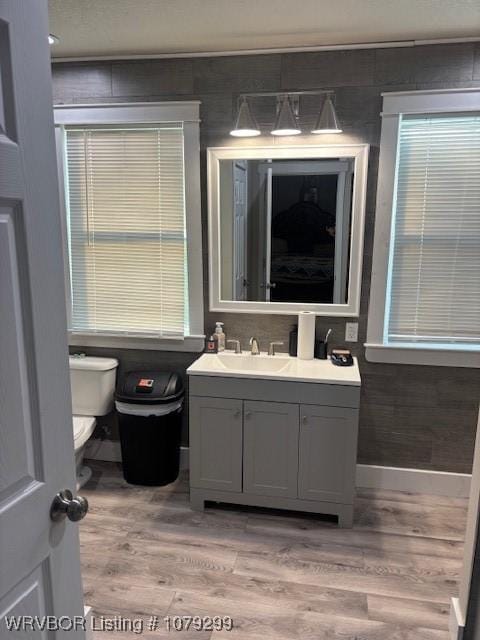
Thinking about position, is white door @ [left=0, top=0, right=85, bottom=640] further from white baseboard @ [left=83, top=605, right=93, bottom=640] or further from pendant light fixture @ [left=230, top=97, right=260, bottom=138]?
pendant light fixture @ [left=230, top=97, right=260, bottom=138]

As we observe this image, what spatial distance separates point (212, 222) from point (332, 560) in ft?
6.47

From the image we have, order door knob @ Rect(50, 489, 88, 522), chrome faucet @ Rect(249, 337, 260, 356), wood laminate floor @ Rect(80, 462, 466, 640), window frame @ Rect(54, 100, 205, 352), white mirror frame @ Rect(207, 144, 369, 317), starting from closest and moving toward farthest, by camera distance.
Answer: door knob @ Rect(50, 489, 88, 522), wood laminate floor @ Rect(80, 462, 466, 640), white mirror frame @ Rect(207, 144, 369, 317), window frame @ Rect(54, 100, 205, 352), chrome faucet @ Rect(249, 337, 260, 356)

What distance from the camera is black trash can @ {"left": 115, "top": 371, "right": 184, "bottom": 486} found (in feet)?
9.52

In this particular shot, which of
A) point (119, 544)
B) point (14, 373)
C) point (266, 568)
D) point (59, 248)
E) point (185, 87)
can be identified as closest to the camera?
point (14, 373)

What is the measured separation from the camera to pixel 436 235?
9.02ft

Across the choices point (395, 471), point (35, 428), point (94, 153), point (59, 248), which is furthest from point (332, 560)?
point (94, 153)

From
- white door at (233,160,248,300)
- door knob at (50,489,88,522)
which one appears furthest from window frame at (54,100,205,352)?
door knob at (50,489,88,522)

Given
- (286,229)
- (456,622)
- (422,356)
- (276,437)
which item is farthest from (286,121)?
(456,622)

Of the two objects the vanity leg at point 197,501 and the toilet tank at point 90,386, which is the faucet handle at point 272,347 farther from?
the toilet tank at point 90,386

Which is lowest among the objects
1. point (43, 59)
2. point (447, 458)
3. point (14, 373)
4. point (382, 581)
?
point (382, 581)

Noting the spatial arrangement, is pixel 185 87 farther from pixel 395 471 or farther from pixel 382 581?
pixel 382 581

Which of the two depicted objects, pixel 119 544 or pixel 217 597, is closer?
pixel 217 597

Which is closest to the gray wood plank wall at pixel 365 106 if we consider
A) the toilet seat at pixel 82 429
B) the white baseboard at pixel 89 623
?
the toilet seat at pixel 82 429

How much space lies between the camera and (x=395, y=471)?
2.99m
